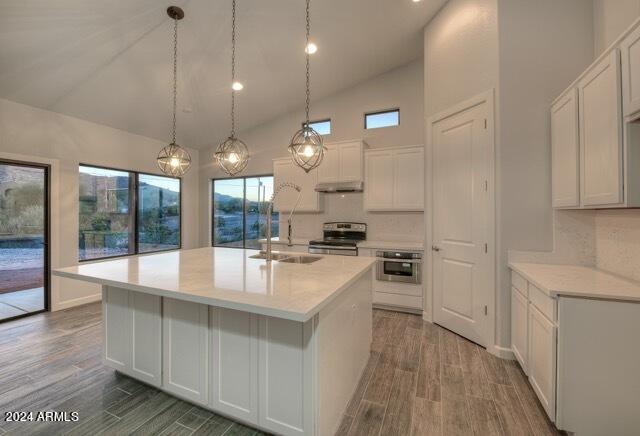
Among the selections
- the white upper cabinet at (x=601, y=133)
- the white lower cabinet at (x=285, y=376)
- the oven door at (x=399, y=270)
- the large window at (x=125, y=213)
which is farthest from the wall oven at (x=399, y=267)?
the large window at (x=125, y=213)

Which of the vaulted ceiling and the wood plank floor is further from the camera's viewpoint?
the vaulted ceiling

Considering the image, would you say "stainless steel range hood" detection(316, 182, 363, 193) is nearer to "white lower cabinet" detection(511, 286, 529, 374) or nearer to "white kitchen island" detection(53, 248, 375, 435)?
"white kitchen island" detection(53, 248, 375, 435)

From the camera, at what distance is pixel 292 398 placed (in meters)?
1.52

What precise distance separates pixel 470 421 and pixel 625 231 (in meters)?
1.80

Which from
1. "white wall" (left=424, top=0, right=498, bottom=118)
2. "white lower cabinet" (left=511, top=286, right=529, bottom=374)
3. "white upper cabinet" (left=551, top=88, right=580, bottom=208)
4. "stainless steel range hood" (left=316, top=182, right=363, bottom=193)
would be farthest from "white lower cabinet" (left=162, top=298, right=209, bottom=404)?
"white wall" (left=424, top=0, right=498, bottom=118)

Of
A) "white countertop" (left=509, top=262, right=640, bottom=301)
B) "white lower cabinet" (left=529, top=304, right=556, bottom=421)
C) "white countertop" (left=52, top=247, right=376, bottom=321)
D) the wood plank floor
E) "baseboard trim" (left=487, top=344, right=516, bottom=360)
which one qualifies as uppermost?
"white countertop" (left=52, top=247, right=376, bottom=321)

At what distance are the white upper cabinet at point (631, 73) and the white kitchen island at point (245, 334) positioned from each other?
1.83 meters

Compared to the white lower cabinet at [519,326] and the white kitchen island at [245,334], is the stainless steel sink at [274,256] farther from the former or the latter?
the white lower cabinet at [519,326]

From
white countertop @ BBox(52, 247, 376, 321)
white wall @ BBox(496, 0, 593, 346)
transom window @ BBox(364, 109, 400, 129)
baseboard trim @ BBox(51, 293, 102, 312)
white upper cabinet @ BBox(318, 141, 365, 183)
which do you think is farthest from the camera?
transom window @ BBox(364, 109, 400, 129)

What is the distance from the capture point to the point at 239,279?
1.75 meters

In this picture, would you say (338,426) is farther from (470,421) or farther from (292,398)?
(470,421)

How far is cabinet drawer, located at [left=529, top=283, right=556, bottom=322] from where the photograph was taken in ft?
5.64

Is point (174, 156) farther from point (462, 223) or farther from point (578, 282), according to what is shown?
point (578, 282)

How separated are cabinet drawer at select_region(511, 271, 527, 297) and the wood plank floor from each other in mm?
703
